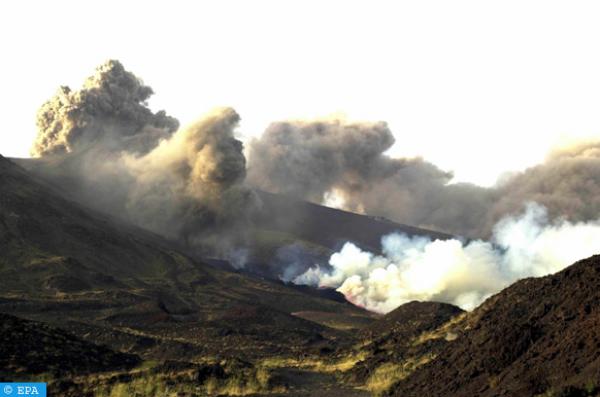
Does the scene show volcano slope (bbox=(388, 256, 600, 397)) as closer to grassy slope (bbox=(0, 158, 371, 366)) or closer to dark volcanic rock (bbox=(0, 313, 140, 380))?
dark volcanic rock (bbox=(0, 313, 140, 380))

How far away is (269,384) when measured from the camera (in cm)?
5169

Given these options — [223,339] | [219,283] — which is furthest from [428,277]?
[223,339]

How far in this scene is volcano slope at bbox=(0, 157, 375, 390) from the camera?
3356 inches

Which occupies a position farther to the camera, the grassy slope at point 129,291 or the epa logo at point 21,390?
the grassy slope at point 129,291

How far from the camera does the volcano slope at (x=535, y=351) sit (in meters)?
27.2

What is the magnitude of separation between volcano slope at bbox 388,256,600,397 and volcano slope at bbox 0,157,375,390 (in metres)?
16.5

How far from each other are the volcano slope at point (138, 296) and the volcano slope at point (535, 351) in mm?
16486

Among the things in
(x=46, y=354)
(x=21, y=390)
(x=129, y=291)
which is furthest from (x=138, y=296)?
(x=21, y=390)

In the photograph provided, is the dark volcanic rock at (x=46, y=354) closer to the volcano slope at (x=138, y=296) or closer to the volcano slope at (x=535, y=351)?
the volcano slope at (x=138, y=296)

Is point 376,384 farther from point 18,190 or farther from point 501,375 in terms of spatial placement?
point 18,190

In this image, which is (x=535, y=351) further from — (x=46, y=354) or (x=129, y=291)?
(x=129, y=291)

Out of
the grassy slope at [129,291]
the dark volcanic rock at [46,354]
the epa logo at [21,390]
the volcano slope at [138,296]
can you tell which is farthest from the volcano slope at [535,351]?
the grassy slope at [129,291]

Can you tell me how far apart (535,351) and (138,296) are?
337 feet

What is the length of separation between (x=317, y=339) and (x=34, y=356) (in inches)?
1815
